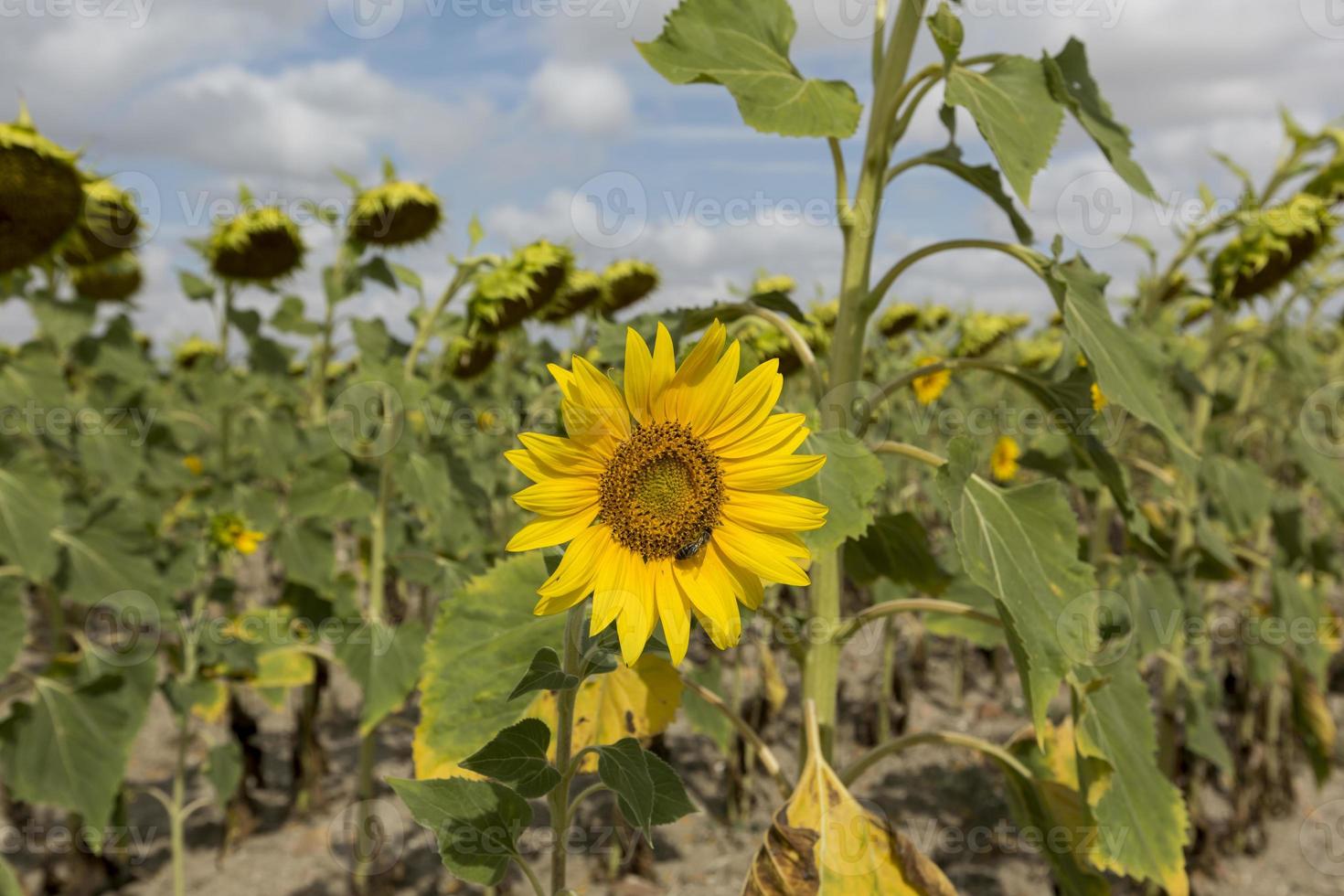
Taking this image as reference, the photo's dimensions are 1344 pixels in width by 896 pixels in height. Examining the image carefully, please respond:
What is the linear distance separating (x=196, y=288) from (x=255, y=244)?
2.17 feet

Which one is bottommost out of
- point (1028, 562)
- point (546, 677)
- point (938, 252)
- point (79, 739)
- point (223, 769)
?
point (223, 769)

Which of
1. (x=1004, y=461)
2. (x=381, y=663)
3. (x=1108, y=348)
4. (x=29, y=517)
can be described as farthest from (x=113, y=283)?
(x=1108, y=348)

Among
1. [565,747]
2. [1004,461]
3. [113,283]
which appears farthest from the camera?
[113,283]

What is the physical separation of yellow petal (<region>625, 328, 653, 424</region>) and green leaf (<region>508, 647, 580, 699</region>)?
0.85 ft

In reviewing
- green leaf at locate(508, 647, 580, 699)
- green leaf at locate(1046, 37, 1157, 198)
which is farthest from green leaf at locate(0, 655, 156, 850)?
green leaf at locate(1046, 37, 1157, 198)

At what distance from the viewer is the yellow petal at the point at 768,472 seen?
38.4 inches

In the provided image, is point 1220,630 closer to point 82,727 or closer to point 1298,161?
point 1298,161

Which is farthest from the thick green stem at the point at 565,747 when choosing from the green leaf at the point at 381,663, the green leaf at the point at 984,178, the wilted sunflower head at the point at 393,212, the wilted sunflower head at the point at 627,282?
the wilted sunflower head at the point at 627,282

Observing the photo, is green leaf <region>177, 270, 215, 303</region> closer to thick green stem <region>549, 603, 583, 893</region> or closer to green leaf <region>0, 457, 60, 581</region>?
green leaf <region>0, 457, 60, 581</region>

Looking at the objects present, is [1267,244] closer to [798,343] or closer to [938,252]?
[938,252]

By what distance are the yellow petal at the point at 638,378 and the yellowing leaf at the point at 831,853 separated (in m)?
0.70

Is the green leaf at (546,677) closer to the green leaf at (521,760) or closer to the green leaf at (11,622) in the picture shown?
the green leaf at (521,760)

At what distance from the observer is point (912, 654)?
5375 mm

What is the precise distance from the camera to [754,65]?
4.69 ft
